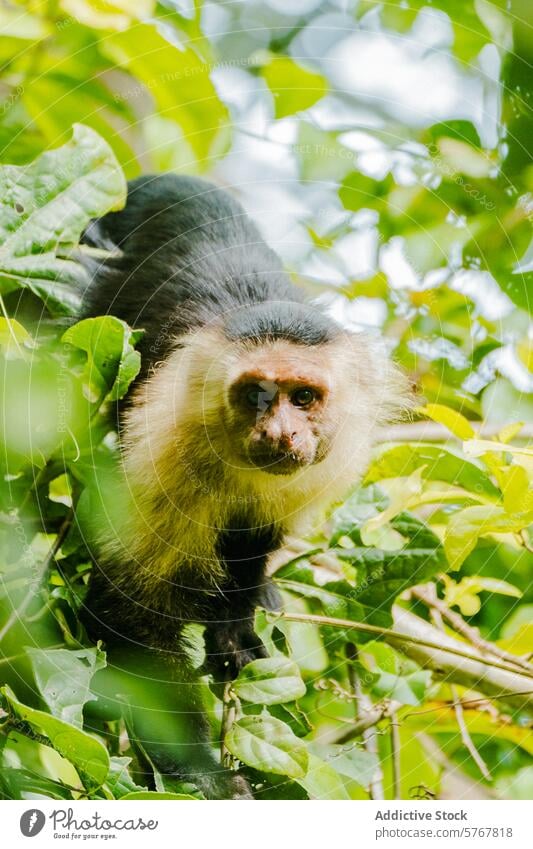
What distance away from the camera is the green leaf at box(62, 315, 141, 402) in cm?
110

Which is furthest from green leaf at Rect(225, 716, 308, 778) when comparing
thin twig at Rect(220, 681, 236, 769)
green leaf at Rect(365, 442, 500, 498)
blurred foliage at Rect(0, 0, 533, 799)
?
green leaf at Rect(365, 442, 500, 498)

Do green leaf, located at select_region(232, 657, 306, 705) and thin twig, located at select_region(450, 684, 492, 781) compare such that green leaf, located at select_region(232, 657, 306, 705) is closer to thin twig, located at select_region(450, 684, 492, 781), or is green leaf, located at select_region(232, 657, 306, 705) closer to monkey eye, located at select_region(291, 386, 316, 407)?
thin twig, located at select_region(450, 684, 492, 781)

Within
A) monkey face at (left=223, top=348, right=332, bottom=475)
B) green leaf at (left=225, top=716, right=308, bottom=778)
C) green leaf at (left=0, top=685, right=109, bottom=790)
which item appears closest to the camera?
green leaf at (left=0, top=685, right=109, bottom=790)

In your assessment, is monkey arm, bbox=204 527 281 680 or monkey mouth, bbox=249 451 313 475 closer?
monkey mouth, bbox=249 451 313 475

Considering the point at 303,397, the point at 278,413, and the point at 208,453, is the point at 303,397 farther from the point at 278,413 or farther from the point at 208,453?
the point at 208,453

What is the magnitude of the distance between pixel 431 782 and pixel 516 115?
1.13m

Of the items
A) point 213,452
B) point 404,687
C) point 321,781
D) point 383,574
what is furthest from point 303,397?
point 321,781

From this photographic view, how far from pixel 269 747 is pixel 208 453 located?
580 mm

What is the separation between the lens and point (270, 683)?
1.11 m

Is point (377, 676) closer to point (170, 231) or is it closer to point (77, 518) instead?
point (77, 518)

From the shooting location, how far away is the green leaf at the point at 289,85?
1.42 meters

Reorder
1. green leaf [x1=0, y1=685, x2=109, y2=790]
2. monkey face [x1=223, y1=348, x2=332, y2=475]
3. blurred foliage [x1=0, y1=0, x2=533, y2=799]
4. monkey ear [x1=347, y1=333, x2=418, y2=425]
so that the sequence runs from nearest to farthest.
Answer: green leaf [x1=0, y1=685, x2=109, y2=790]
blurred foliage [x1=0, y1=0, x2=533, y2=799]
monkey face [x1=223, y1=348, x2=332, y2=475]
monkey ear [x1=347, y1=333, x2=418, y2=425]
